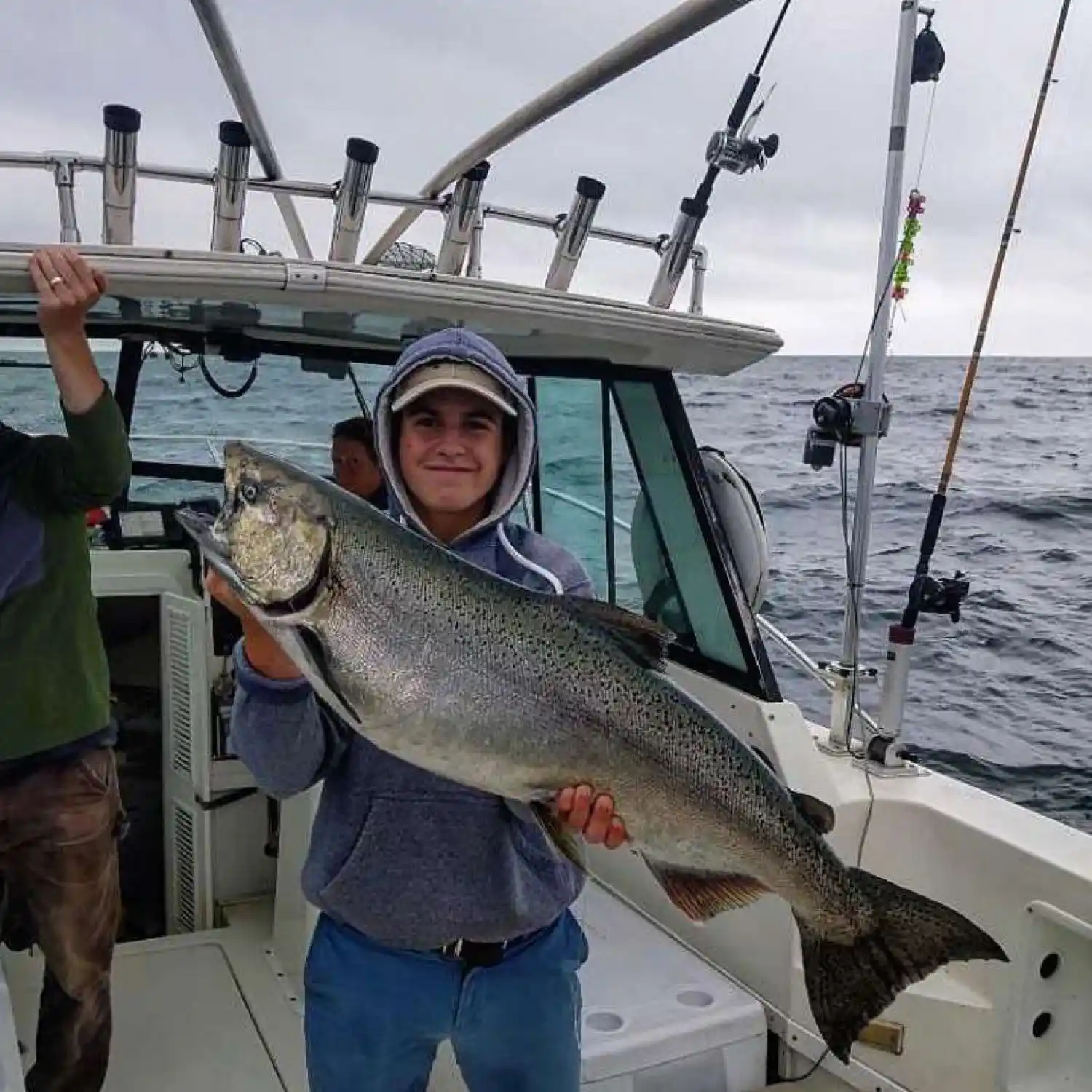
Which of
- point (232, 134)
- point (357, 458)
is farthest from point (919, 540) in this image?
point (232, 134)

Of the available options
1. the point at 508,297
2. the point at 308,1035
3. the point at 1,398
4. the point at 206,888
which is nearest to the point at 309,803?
the point at 206,888

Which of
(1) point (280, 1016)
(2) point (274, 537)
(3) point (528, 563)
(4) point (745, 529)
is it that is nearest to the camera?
(2) point (274, 537)

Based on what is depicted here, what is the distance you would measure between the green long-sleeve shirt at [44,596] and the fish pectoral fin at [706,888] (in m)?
1.74

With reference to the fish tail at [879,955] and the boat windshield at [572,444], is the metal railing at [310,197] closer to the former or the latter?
the boat windshield at [572,444]

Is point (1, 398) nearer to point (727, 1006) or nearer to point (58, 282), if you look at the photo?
point (58, 282)

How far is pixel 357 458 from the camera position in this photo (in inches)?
188

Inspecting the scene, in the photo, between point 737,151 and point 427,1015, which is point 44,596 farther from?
point 737,151

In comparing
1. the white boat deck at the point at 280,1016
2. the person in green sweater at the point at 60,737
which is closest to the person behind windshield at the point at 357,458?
the person in green sweater at the point at 60,737

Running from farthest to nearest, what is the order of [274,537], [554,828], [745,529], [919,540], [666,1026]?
[919,540], [745,529], [666,1026], [554,828], [274,537]

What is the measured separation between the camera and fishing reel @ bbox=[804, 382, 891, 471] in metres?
3.91

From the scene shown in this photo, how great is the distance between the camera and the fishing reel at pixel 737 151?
4070 mm

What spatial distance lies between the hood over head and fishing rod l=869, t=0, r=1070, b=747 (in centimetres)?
191

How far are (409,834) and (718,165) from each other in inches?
105

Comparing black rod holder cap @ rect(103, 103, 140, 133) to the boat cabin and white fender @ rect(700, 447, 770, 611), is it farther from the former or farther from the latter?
white fender @ rect(700, 447, 770, 611)
